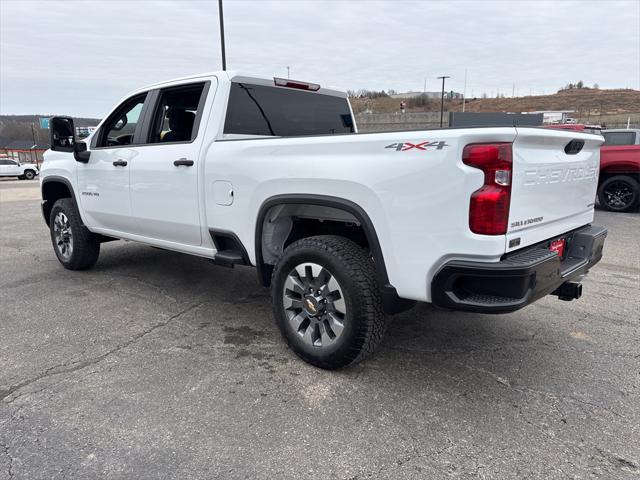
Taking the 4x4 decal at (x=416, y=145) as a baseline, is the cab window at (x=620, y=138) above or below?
below

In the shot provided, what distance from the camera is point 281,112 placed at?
4.30m

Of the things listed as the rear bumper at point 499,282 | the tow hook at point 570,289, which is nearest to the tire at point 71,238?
the rear bumper at point 499,282

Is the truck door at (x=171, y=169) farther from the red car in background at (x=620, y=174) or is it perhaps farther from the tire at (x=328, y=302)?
the red car in background at (x=620, y=174)

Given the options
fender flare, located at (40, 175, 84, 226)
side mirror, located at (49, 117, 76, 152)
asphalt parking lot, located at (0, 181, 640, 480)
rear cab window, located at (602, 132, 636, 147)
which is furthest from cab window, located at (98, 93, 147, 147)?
rear cab window, located at (602, 132, 636, 147)

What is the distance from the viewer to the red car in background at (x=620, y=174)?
392 inches

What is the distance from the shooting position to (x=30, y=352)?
3463 millimetres

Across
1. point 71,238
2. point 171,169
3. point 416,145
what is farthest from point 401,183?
point 71,238

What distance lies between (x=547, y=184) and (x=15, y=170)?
124 feet

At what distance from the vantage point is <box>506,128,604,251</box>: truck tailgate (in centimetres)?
249

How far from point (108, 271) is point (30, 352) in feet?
7.59

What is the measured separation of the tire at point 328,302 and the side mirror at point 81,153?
9.21 ft

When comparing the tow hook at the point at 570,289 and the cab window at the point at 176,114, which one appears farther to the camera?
the cab window at the point at 176,114

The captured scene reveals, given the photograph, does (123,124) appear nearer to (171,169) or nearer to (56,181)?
(171,169)

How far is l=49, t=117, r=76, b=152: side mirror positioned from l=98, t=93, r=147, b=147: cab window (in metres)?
0.39
